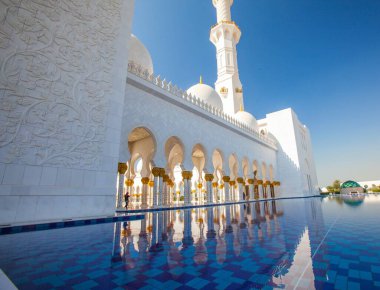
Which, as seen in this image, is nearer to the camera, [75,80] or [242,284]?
[242,284]

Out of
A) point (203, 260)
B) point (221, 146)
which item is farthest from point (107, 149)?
point (221, 146)

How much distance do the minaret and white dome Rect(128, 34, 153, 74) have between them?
412 inches

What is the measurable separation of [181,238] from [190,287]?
1.64 metres

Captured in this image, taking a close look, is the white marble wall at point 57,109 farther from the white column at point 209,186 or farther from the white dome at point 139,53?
the white column at point 209,186

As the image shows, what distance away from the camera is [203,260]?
78.1 inches

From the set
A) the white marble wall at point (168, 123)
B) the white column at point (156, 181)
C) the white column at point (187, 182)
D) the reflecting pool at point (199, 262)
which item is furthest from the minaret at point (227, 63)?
the reflecting pool at point (199, 262)

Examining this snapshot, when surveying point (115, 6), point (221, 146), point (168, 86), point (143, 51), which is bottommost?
point (221, 146)

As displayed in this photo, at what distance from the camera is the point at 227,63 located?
20125 millimetres

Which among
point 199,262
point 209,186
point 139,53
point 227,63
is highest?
point 227,63

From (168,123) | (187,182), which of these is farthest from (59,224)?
(187,182)

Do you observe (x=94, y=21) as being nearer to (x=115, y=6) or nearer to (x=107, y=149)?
(x=115, y=6)

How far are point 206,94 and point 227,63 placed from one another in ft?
23.6

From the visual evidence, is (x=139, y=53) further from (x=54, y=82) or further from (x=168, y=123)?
(x=54, y=82)

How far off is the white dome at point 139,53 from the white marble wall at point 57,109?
3.76 metres
